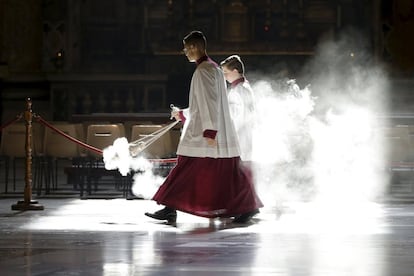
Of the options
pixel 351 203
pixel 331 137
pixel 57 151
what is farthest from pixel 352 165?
pixel 57 151

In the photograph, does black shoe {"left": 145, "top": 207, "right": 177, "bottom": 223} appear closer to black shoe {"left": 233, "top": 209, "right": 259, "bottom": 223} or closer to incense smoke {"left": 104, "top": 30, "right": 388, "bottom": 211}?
black shoe {"left": 233, "top": 209, "right": 259, "bottom": 223}

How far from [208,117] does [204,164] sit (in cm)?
46

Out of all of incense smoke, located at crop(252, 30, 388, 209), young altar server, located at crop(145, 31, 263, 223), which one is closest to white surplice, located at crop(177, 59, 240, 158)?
young altar server, located at crop(145, 31, 263, 223)

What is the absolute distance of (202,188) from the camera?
34.7 feet

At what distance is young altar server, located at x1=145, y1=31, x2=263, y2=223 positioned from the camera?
10531 millimetres

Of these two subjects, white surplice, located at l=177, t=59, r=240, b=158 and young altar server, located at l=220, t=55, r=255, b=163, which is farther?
young altar server, located at l=220, t=55, r=255, b=163

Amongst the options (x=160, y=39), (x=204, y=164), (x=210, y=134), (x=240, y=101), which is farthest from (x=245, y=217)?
(x=160, y=39)

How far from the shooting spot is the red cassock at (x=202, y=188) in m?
10.6

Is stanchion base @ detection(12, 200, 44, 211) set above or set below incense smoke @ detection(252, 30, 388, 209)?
below

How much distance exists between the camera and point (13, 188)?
15508 mm

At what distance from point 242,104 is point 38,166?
524 cm

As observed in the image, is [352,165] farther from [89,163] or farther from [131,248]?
[131,248]

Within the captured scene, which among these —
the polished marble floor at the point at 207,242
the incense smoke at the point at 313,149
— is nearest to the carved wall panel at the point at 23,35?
the incense smoke at the point at 313,149

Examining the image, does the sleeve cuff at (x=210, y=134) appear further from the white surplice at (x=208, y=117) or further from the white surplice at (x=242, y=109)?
the white surplice at (x=242, y=109)
